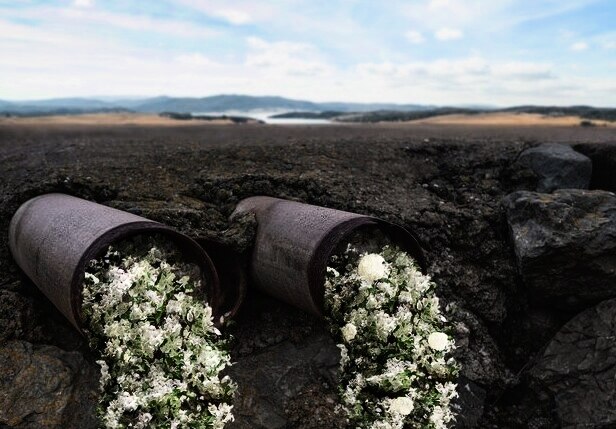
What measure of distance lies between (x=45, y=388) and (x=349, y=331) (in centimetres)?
408

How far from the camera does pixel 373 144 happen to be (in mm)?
13797

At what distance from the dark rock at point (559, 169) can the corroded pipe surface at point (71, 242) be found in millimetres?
7903

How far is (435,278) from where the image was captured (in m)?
9.02

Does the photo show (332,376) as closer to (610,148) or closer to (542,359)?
(542,359)

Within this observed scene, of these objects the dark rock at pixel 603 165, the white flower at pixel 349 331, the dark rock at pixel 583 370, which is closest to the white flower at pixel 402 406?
the white flower at pixel 349 331

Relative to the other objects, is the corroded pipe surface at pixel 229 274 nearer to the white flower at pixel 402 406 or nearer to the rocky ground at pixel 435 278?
the rocky ground at pixel 435 278

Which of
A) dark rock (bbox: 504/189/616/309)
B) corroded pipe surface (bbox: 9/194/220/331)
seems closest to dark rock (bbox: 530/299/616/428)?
dark rock (bbox: 504/189/616/309)

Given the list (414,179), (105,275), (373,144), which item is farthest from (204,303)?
(373,144)

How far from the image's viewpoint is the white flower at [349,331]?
6.39 meters

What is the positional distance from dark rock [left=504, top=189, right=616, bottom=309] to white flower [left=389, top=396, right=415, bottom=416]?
390cm

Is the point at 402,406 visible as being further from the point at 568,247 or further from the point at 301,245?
the point at 568,247

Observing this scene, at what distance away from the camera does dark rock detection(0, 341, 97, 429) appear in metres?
6.58

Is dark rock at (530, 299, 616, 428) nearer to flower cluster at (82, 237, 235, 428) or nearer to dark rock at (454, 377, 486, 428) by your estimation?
dark rock at (454, 377, 486, 428)

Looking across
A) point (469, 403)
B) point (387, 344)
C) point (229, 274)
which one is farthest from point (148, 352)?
point (469, 403)
